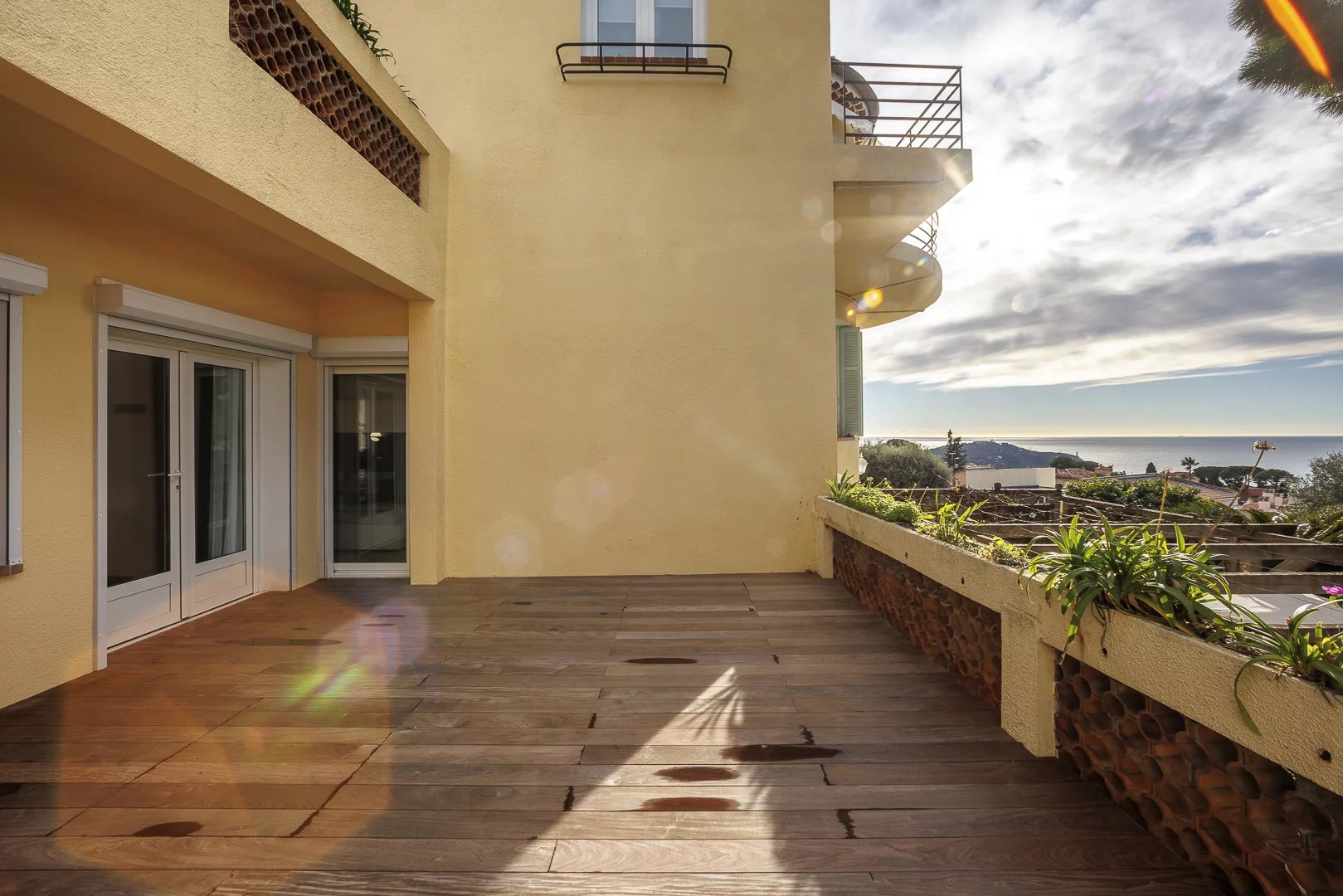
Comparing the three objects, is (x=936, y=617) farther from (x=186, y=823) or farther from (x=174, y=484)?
(x=174, y=484)

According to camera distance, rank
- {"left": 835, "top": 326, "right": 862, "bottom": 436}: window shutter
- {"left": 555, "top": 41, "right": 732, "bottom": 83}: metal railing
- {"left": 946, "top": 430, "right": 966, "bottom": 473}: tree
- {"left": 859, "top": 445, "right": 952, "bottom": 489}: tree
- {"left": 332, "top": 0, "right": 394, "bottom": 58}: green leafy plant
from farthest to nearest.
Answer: {"left": 946, "top": 430, "right": 966, "bottom": 473}: tree, {"left": 859, "top": 445, "right": 952, "bottom": 489}: tree, {"left": 835, "top": 326, "right": 862, "bottom": 436}: window shutter, {"left": 555, "top": 41, "right": 732, "bottom": 83}: metal railing, {"left": 332, "top": 0, "right": 394, "bottom": 58}: green leafy plant

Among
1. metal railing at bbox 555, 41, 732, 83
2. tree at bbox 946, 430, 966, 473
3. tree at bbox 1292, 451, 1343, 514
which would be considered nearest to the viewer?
metal railing at bbox 555, 41, 732, 83

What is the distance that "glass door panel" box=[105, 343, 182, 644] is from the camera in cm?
376

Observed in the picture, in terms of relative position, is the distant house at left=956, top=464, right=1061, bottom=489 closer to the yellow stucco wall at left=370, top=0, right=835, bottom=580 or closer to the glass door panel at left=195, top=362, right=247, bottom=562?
the yellow stucco wall at left=370, top=0, right=835, bottom=580

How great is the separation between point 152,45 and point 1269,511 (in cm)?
641

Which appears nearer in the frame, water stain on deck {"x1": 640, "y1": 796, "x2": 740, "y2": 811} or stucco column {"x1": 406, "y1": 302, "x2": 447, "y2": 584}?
water stain on deck {"x1": 640, "y1": 796, "x2": 740, "y2": 811}

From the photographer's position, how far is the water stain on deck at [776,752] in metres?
2.39

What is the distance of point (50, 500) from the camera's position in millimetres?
3223

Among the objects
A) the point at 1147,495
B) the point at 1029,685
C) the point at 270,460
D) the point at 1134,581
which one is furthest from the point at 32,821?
the point at 1147,495

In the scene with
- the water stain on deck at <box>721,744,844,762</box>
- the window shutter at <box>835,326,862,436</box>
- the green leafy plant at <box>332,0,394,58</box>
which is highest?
the green leafy plant at <box>332,0,394,58</box>

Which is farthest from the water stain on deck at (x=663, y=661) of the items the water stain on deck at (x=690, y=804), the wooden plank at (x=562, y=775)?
the water stain on deck at (x=690, y=804)

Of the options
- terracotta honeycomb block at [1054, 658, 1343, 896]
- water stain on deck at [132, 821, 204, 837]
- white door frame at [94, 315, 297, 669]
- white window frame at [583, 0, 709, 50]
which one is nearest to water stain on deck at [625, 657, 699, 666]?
terracotta honeycomb block at [1054, 658, 1343, 896]

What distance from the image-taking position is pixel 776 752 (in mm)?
2432

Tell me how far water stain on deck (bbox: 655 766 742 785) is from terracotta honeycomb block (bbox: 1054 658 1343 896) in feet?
4.35
